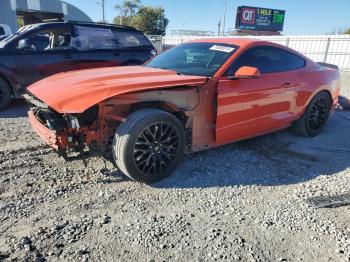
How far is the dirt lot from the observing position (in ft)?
8.34

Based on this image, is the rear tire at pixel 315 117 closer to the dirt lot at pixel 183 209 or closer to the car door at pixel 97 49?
the dirt lot at pixel 183 209

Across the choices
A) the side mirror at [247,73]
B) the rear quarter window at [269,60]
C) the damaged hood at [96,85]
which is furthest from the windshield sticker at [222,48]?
the damaged hood at [96,85]

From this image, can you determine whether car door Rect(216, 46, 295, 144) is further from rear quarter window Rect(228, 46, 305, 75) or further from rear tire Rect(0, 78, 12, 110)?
rear tire Rect(0, 78, 12, 110)

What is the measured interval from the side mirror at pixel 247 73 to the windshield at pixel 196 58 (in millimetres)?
263

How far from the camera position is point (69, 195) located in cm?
327

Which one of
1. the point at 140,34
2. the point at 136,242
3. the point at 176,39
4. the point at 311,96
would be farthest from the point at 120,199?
the point at 176,39

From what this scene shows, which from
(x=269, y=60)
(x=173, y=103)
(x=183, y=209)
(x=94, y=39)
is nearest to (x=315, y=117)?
(x=269, y=60)

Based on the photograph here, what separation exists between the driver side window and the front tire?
4.36m

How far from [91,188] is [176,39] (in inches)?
915

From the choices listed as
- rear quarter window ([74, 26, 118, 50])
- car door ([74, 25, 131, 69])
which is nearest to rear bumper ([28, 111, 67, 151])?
car door ([74, 25, 131, 69])

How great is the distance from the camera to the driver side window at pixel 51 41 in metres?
6.54

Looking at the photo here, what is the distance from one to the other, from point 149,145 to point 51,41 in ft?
16.6

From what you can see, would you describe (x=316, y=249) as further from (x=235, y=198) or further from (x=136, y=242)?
(x=136, y=242)

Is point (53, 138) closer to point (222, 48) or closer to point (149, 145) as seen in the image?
point (149, 145)
